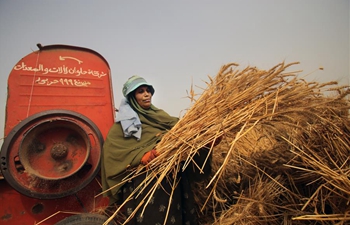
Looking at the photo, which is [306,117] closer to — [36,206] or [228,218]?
[228,218]

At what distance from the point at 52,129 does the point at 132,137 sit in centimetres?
84

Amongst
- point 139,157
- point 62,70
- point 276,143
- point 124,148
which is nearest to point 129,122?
point 124,148

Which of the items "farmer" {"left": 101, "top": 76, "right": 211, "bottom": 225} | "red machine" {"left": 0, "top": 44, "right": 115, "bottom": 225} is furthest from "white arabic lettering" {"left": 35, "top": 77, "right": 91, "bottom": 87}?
"farmer" {"left": 101, "top": 76, "right": 211, "bottom": 225}

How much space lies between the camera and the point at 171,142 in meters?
1.25

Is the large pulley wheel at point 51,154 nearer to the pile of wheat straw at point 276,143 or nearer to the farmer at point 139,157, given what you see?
the farmer at point 139,157

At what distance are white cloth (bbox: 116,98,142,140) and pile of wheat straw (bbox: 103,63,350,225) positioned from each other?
0.32m

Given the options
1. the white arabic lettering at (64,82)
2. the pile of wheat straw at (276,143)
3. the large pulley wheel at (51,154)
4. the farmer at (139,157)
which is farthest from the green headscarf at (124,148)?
the white arabic lettering at (64,82)

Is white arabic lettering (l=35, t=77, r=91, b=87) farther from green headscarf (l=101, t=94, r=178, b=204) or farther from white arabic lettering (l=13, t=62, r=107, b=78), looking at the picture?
green headscarf (l=101, t=94, r=178, b=204)

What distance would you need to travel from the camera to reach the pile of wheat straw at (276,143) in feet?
3.57

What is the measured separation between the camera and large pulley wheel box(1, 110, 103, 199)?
4.85 feet

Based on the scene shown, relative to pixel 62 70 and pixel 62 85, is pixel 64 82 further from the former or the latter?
pixel 62 70

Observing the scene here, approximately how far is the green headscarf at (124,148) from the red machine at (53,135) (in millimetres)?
285

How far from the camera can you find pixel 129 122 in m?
1.52

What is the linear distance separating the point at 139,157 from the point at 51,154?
964 millimetres
